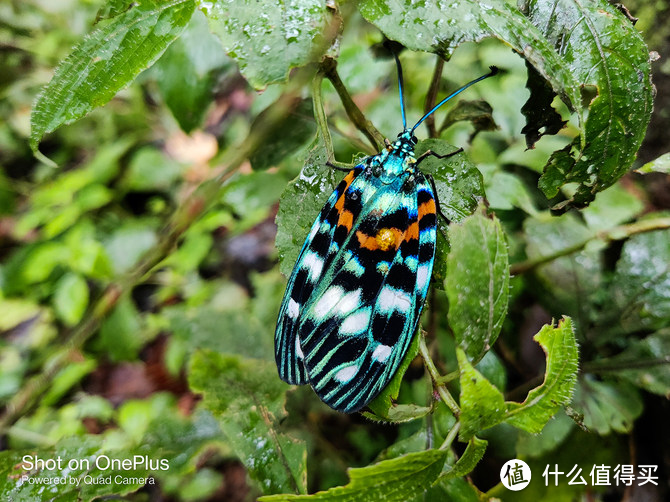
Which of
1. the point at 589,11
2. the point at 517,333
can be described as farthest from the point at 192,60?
the point at 517,333

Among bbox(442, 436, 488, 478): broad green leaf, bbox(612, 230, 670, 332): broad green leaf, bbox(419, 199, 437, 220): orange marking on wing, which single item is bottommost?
bbox(442, 436, 488, 478): broad green leaf

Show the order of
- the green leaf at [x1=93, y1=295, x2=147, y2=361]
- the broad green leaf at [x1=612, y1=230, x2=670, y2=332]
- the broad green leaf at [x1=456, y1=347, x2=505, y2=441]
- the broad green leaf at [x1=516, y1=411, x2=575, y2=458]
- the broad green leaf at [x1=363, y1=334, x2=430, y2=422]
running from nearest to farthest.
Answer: the broad green leaf at [x1=456, y1=347, x2=505, y2=441], the broad green leaf at [x1=363, y1=334, x2=430, y2=422], the broad green leaf at [x1=516, y1=411, x2=575, y2=458], the broad green leaf at [x1=612, y1=230, x2=670, y2=332], the green leaf at [x1=93, y1=295, x2=147, y2=361]

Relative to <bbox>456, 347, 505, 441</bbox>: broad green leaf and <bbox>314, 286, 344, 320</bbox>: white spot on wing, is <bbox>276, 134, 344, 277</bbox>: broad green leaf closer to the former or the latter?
<bbox>314, 286, 344, 320</bbox>: white spot on wing

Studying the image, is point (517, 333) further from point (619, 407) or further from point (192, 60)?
point (192, 60)

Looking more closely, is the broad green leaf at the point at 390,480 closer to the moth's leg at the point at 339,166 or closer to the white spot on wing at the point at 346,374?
the white spot on wing at the point at 346,374

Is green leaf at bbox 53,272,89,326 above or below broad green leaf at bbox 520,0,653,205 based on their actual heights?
above

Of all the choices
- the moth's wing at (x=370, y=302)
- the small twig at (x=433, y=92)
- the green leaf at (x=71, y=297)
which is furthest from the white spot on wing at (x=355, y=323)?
the green leaf at (x=71, y=297)

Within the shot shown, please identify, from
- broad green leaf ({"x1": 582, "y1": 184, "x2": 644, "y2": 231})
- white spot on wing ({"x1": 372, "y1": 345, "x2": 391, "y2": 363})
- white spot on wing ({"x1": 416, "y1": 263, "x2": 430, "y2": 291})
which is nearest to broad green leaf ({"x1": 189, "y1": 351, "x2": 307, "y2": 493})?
white spot on wing ({"x1": 372, "y1": 345, "x2": 391, "y2": 363})
